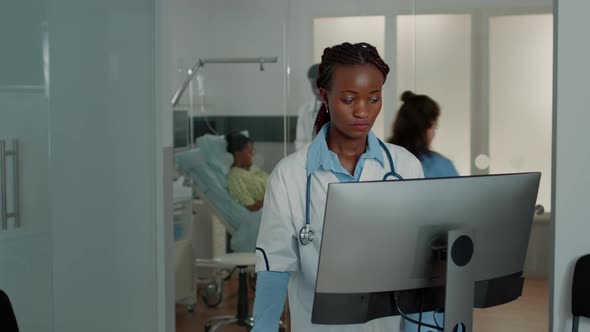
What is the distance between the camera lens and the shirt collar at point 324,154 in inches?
82.0

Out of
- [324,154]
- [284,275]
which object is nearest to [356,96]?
[324,154]

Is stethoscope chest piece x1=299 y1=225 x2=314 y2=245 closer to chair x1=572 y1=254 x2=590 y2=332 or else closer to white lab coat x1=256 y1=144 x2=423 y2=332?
white lab coat x1=256 y1=144 x2=423 y2=332

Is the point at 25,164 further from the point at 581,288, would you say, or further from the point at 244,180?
the point at 581,288

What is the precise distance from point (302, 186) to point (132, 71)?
205 centimetres

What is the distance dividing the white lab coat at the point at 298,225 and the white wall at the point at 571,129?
948mm

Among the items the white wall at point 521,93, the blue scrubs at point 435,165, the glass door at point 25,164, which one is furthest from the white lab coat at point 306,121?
the glass door at point 25,164

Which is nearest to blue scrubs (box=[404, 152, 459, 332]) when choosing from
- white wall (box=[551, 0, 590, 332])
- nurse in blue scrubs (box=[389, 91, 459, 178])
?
nurse in blue scrubs (box=[389, 91, 459, 178])

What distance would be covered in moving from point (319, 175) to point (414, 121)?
6.41ft

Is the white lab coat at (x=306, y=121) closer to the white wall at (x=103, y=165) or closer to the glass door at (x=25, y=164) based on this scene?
the white wall at (x=103, y=165)

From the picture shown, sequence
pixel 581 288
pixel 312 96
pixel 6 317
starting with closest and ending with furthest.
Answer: pixel 6 317
pixel 581 288
pixel 312 96

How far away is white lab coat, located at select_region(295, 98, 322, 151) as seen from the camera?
422cm

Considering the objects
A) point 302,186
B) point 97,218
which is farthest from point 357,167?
point 97,218

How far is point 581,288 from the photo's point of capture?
9.48 feet

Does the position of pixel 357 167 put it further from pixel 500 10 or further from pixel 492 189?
pixel 500 10
